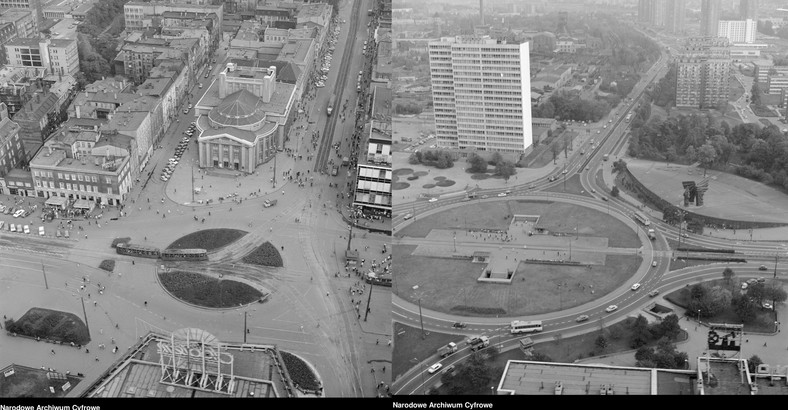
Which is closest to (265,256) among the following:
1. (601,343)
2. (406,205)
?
(406,205)

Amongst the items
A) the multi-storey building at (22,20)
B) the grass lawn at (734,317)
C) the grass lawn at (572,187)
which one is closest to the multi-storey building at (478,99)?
the grass lawn at (572,187)

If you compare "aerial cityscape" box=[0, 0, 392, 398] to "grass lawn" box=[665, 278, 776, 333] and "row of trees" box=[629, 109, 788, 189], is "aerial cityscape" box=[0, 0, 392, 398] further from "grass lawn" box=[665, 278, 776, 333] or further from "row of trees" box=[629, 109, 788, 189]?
"row of trees" box=[629, 109, 788, 189]

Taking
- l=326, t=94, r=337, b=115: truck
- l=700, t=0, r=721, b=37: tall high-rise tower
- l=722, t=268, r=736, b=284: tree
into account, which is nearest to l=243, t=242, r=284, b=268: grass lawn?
l=722, t=268, r=736, b=284: tree

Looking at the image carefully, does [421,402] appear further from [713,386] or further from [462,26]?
[462,26]

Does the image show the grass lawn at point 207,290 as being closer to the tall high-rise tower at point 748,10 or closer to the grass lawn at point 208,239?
the grass lawn at point 208,239

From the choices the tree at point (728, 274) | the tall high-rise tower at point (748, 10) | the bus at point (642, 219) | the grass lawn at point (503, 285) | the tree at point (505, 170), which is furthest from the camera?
the tall high-rise tower at point (748, 10)

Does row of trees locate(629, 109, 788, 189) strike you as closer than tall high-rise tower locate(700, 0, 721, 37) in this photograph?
Yes

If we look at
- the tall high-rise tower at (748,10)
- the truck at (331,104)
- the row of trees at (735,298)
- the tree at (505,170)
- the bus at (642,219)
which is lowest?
the row of trees at (735,298)
